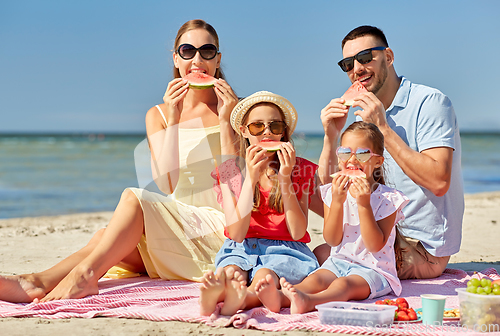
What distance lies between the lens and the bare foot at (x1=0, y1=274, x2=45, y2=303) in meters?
3.31

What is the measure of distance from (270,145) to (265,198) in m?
0.43

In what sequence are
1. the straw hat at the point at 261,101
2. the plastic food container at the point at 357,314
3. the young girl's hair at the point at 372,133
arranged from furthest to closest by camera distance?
the straw hat at the point at 261,101 → the young girl's hair at the point at 372,133 → the plastic food container at the point at 357,314

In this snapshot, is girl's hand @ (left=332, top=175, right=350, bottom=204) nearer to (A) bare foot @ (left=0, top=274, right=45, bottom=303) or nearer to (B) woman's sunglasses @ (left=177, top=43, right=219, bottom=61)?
(B) woman's sunglasses @ (left=177, top=43, right=219, bottom=61)

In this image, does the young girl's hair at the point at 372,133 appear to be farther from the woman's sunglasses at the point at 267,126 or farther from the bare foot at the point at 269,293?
the bare foot at the point at 269,293

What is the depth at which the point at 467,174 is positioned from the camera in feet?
63.1

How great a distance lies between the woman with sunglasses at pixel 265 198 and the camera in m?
3.51

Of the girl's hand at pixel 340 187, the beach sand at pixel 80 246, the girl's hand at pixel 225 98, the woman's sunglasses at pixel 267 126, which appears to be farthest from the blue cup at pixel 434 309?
the girl's hand at pixel 225 98

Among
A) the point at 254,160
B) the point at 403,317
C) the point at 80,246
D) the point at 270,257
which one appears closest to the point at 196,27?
the point at 254,160

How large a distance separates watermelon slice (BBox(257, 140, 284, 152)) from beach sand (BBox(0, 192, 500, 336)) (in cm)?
132

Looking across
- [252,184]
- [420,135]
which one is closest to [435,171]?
[420,135]

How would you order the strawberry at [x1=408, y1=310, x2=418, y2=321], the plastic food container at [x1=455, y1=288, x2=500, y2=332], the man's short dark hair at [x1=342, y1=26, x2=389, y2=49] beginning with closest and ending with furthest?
the plastic food container at [x1=455, y1=288, x2=500, y2=332]
the strawberry at [x1=408, y1=310, x2=418, y2=321]
the man's short dark hair at [x1=342, y1=26, x2=389, y2=49]

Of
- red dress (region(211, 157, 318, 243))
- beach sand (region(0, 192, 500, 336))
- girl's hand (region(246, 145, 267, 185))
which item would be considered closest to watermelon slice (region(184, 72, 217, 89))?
red dress (region(211, 157, 318, 243))

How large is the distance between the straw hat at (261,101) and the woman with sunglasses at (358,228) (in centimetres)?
49

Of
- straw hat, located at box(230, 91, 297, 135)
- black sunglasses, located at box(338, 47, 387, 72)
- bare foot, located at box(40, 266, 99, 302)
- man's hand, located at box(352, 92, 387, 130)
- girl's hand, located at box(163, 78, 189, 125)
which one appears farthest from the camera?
black sunglasses, located at box(338, 47, 387, 72)
